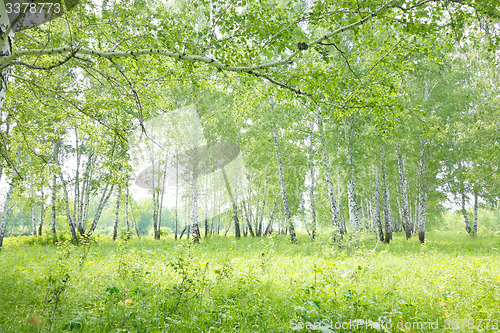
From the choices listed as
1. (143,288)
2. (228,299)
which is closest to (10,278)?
(143,288)

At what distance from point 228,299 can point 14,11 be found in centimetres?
546

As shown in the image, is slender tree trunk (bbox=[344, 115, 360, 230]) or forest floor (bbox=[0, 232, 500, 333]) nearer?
forest floor (bbox=[0, 232, 500, 333])

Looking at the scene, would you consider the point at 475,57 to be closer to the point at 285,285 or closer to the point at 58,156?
the point at 285,285

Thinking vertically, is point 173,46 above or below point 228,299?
above

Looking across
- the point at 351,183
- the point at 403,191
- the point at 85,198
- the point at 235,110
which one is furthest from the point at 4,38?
the point at 403,191

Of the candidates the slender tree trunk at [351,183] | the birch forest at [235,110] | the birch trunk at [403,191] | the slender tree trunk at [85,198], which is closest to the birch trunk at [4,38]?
the birch forest at [235,110]

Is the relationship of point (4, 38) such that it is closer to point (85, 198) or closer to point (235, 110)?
point (235, 110)

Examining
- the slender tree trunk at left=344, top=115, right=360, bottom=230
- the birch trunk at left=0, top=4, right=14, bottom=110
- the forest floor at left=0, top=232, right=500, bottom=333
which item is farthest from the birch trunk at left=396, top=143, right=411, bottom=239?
the birch trunk at left=0, top=4, right=14, bottom=110

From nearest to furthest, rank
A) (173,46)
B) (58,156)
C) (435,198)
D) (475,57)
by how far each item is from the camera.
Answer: (173,46) → (475,57) → (58,156) → (435,198)

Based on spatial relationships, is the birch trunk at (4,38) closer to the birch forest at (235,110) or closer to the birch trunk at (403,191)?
the birch forest at (235,110)

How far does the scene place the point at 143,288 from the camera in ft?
14.6

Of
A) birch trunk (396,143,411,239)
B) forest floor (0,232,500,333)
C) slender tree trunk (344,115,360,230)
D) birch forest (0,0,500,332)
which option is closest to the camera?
forest floor (0,232,500,333)

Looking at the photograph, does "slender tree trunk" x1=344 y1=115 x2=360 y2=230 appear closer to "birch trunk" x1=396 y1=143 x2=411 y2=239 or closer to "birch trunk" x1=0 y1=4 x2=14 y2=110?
"birch trunk" x1=396 y1=143 x2=411 y2=239

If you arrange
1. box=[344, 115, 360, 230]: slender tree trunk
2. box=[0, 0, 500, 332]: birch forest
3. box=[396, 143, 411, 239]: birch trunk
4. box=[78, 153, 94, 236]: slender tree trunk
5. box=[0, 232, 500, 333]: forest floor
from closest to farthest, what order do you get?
box=[0, 232, 500, 333]: forest floor, box=[0, 0, 500, 332]: birch forest, box=[344, 115, 360, 230]: slender tree trunk, box=[78, 153, 94, 236]: slender tree trunk, box=[396, 143, 411, 239]: birch trunk
